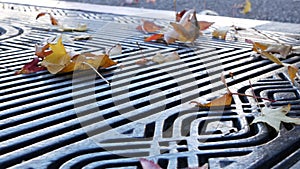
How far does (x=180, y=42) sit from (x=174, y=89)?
0.84 metres

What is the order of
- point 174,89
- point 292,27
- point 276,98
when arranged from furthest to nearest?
point 292,27
point 174,89
point 276,98

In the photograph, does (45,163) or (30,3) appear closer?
(45,163)

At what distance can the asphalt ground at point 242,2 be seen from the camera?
14.1ft

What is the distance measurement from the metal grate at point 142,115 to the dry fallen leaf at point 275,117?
2 cm

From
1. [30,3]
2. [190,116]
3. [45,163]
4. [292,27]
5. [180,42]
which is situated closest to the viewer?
[45,163]

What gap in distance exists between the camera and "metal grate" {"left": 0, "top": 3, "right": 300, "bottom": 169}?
0.99 meters

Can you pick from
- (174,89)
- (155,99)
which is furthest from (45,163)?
(174,89)

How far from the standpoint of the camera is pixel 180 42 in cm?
228

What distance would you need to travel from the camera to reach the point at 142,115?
125 cm

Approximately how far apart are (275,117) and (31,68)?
886mm

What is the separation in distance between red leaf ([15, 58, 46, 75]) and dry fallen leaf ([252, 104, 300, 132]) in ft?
2.73

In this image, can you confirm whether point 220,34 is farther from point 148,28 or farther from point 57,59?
point 57,59

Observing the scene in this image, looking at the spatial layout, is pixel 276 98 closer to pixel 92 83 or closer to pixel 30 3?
pixel 92 83

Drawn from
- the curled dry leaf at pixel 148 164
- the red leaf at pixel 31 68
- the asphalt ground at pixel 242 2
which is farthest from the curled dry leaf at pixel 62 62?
the asphalt ground at pixel 242 2
